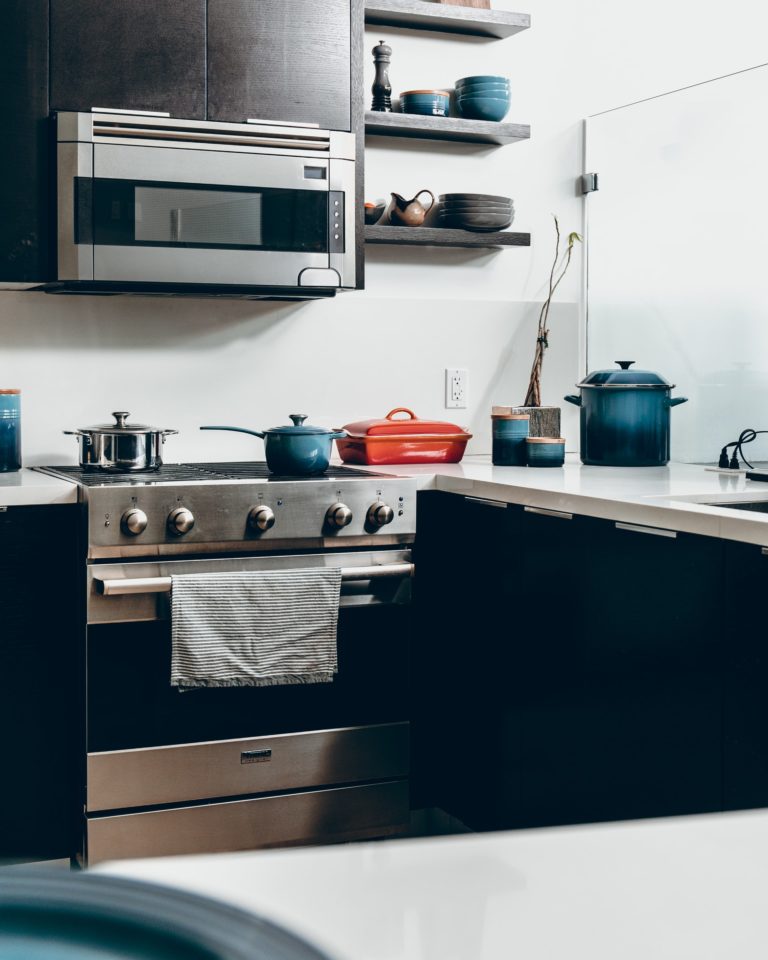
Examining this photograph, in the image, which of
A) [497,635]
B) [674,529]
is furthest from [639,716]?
[497,635]

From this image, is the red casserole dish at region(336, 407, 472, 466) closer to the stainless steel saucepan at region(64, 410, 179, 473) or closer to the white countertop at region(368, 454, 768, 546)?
the white countertop at region(368, 454, 768, 546)

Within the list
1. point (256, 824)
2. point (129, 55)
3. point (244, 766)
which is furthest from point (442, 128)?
point (256, 824)

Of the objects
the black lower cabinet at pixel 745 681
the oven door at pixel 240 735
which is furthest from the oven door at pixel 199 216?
the black lower cabinet at pixel 745 681

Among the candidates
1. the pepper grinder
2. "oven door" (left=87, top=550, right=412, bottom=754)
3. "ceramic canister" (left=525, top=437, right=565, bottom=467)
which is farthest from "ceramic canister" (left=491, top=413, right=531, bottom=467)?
the pepper grinder

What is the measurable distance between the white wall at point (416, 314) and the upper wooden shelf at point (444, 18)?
4cm

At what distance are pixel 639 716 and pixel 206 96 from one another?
1703 mm

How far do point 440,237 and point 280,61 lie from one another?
0.67 metres

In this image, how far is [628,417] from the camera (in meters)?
2.96

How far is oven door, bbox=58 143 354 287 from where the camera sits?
2666 millimetres

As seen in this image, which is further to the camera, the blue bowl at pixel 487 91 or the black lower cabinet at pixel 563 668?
the blue bowl at pixel 487 91

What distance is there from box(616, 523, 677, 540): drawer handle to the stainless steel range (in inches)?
26.1

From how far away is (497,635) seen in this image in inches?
100

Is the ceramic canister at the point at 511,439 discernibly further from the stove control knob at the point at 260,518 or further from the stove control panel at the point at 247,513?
the stove control knob at the point at 260,518

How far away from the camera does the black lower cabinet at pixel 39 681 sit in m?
2.42
